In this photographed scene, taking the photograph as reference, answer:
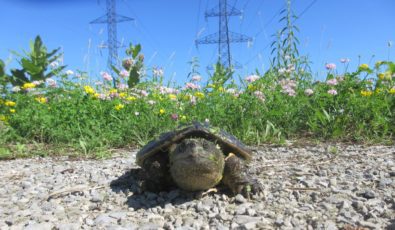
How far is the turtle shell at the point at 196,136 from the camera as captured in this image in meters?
→ 2.66

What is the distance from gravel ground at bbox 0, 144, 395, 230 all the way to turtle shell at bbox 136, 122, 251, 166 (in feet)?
0.89

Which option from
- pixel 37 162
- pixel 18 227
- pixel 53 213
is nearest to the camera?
pixel 18 227

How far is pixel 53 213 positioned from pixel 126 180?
732 millimetres

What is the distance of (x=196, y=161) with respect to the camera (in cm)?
235

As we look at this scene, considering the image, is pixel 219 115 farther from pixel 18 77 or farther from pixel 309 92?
pixel 18 77

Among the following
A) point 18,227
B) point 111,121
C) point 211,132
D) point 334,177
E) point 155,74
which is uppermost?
point 155,74

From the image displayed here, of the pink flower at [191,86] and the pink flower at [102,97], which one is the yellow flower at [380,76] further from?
the pink flower at [102,97]

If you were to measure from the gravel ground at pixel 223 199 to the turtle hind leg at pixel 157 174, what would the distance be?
7cm

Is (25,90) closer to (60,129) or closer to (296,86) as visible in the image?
(60,129)

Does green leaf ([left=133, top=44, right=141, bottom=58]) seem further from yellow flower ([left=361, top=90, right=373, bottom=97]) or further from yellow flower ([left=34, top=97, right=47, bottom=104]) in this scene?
yellow flower ([left=361, top=90, right=373, bottom=97])

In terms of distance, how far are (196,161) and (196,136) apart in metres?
0.38

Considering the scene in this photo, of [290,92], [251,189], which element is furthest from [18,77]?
[251,189]

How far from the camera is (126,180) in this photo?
10.2 feet

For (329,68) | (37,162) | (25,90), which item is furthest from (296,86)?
(25,90)
